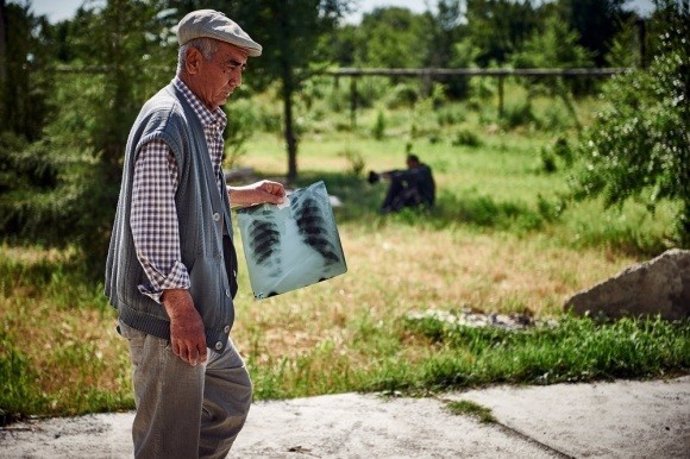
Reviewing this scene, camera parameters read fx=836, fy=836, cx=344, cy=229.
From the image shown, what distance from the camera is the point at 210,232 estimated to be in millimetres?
2791

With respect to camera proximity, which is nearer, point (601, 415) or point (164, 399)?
point (164, 399)

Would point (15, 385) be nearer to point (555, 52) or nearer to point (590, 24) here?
point (555, 52)

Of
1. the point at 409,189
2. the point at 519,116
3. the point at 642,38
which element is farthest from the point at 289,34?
the point at 519,116

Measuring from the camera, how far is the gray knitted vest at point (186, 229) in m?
2.71

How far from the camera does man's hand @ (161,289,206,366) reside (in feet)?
8.63

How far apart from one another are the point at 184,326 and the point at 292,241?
2.87 feet

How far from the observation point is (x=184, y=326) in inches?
104

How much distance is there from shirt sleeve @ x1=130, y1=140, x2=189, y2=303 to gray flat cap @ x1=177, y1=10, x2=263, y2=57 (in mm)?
416

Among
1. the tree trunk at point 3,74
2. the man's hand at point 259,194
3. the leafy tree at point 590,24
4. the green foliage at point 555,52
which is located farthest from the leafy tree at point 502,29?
the man's hand at point 259,194

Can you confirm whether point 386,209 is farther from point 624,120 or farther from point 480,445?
point 480,445

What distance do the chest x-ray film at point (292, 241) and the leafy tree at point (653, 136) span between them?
216 inches

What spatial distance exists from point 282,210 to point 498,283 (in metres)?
4.41

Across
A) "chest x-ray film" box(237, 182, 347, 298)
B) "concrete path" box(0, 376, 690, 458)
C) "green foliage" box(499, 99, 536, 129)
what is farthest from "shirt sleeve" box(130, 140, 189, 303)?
"green foliage" box(499, 99, 536, 129)

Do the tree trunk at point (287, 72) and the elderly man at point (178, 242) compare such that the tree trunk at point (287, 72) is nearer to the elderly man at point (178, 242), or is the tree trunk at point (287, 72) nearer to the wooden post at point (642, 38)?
the wooden post at point (642, 38)
